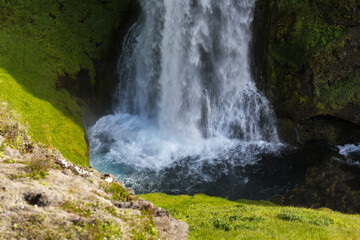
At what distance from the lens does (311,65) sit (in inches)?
1040

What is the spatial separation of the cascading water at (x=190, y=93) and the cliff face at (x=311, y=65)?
1.59m

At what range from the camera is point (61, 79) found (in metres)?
25.0

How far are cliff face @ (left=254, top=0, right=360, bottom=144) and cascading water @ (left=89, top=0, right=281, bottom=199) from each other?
5.21 feet

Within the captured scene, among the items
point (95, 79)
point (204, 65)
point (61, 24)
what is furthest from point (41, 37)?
point (204, 65)

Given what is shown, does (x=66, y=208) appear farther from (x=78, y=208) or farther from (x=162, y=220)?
Result: (x=162, y=220)

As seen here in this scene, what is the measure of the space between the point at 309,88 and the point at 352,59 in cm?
451

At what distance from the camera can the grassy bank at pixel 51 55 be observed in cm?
1825

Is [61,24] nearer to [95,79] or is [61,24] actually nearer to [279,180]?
[95,79]

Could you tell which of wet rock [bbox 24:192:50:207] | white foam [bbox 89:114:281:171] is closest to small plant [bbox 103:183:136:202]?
wet rock [bbox 24:192:50:207]

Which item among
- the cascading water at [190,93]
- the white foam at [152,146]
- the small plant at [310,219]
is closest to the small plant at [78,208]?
the small plant at [310,219]

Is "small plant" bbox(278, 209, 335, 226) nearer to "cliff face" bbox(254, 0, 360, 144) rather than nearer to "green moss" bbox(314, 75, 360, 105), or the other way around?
"cliff face" bbox(254, 0, 360, 144)

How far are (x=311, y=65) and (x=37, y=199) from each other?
26.7m

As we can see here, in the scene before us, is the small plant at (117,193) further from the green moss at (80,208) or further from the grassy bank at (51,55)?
the grassy bank at (51,55)

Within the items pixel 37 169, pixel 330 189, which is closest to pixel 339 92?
pixel 330 189
